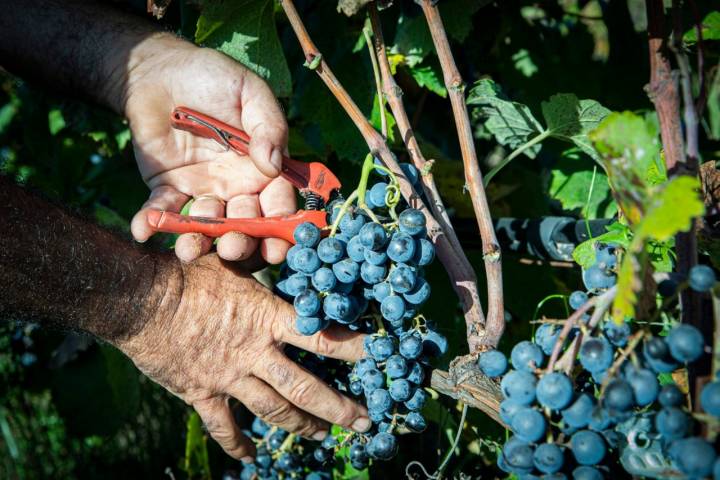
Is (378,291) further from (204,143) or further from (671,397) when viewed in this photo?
(204,143)

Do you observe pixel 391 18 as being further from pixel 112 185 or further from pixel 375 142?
pixel 112 185

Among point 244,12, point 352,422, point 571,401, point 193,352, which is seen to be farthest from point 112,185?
point 571,401

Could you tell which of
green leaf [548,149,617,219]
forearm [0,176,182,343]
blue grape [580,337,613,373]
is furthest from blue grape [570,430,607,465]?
green leaf [548,149,617,219]

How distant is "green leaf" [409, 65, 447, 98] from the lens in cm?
206

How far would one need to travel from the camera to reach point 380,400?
141cm

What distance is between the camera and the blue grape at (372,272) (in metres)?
1.30

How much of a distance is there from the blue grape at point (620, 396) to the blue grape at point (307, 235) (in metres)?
0.65

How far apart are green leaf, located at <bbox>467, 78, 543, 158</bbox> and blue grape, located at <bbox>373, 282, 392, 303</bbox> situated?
671 millimetres

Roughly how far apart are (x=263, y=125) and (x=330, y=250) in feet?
1.98

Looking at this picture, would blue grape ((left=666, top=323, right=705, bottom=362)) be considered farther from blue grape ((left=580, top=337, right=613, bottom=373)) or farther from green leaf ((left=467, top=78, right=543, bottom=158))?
green leaf ((left=467, top=78, right=543, bottom=158))

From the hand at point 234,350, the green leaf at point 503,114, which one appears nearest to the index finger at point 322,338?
the hand at point 234,350

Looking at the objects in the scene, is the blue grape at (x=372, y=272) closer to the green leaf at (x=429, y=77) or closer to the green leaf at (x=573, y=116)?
the green leaf at (x=573, y=116)

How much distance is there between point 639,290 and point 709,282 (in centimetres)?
9

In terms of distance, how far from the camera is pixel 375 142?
144 centimetres
